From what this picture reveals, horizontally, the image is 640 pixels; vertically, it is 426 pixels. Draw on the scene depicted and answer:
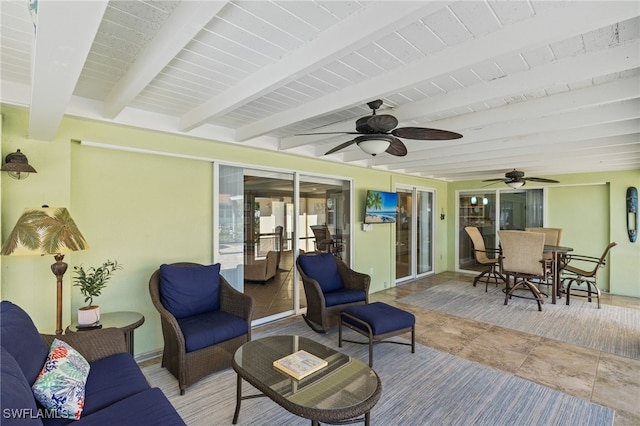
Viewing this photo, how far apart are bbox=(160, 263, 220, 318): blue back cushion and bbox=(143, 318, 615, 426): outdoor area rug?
63 centimetres

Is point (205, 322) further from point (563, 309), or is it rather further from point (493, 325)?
point (563, 309)

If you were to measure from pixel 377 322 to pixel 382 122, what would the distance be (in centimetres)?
198

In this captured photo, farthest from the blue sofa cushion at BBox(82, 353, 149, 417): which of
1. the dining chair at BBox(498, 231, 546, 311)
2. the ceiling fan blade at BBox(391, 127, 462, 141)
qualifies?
the dining chair at BBox(498, 231, 546, 311)

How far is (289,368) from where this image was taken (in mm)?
2090

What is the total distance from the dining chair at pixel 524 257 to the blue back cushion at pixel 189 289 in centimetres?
483

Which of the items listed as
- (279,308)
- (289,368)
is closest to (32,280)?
(289,368)

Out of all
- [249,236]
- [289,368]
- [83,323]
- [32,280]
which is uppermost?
[249,236]

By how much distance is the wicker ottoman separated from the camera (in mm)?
3127

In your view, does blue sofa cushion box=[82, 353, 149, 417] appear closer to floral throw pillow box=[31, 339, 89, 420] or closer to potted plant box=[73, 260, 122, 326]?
floral throw pillow box=[31, 339, 89, 420]

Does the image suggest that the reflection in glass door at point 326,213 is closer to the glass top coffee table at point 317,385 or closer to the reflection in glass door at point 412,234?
the reflection in glass door at point 412,234

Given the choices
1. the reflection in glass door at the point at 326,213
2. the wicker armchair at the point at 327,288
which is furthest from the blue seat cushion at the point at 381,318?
the reflection in glass door at the point at 326,213

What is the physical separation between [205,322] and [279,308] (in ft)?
5.95

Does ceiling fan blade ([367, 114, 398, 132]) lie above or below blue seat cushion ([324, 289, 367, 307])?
above

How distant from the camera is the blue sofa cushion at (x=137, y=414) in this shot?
1.50 m
